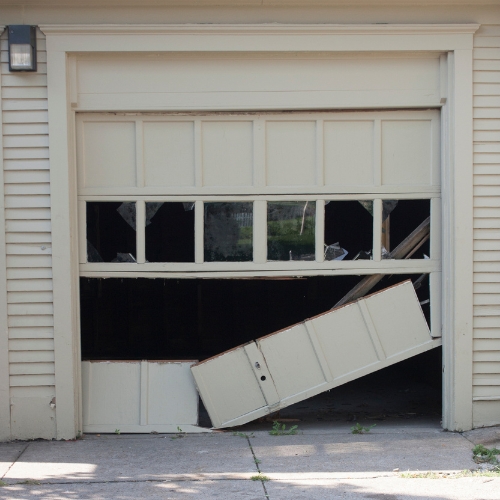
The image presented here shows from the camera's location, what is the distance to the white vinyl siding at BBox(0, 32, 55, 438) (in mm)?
6246

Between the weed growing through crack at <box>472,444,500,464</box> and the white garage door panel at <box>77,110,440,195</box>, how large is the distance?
2442mm

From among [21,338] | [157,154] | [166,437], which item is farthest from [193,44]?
[166,437]

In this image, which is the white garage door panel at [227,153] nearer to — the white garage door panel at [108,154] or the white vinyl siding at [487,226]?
the white garage door panel at [108,154]

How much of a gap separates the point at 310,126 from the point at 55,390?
3.50 m

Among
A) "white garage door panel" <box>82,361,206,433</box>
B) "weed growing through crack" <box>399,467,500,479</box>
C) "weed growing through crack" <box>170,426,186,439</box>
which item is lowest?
"weed growing through crack" <box>170,426,186,439</box>

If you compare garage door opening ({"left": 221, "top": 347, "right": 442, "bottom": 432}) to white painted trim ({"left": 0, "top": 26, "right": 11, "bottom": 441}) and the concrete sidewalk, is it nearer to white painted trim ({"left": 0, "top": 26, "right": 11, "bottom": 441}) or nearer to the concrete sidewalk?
the concrete sidewalk

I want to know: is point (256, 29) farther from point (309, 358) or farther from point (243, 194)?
point (309, 358)

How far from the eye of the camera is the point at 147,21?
6.23m

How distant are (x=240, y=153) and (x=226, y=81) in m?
0.69

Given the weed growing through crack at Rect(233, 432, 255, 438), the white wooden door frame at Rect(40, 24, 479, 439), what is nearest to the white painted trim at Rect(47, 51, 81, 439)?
the white wooden door frame at Rect(40, 24, 479, 439)

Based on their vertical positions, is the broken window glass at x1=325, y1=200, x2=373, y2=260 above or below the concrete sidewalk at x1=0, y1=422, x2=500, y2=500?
above

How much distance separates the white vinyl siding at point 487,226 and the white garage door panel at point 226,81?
746 mm

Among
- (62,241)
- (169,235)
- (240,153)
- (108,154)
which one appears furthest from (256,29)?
(169,235)


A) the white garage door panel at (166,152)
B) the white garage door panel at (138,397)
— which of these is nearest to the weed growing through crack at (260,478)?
the white garage door panel at (138,397)
